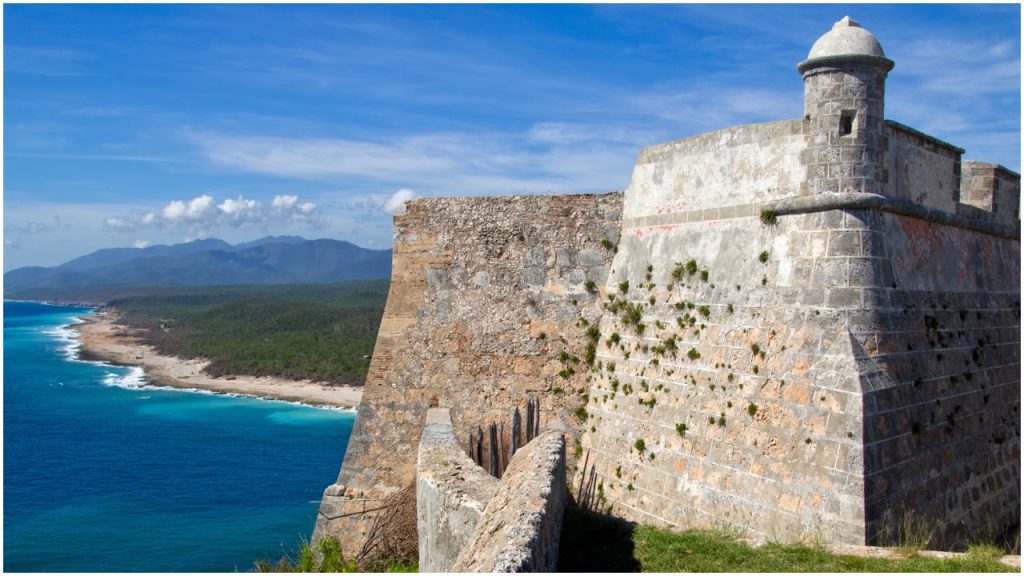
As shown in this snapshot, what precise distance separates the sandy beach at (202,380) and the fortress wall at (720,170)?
47448 millimetres

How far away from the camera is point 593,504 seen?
37.0 feet

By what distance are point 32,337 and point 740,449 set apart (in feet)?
421

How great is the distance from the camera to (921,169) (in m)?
9.99

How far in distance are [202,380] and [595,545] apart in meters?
66.1

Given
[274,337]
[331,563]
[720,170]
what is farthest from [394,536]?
[274,337]

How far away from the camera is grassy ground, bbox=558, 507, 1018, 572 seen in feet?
24.8

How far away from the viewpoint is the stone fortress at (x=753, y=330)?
29.1ft

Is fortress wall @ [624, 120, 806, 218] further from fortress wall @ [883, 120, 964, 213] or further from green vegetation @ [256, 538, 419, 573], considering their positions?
green vegetation @ [256, 538, 419, 573]

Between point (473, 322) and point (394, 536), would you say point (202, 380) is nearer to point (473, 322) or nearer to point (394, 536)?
point (394, 536)

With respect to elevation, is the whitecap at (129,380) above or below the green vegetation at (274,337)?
below

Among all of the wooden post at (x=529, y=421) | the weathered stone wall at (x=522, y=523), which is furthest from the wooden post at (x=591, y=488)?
the weathered stone wall at (x=522, y=523)

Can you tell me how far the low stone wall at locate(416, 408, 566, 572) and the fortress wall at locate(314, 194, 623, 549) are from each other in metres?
1.65

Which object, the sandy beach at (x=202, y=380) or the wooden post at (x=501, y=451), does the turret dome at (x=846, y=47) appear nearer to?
the wooden post at (x=501, y=451)

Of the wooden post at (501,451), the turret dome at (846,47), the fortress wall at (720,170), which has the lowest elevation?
the wooden post at (501,451)
